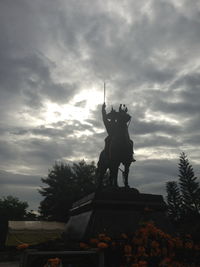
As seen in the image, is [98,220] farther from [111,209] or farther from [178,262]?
[178,262]

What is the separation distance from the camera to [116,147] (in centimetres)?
614

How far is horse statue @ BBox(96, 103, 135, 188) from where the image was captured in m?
6.16

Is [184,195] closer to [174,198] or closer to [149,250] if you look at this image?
[174,198]

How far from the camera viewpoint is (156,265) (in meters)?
3.88

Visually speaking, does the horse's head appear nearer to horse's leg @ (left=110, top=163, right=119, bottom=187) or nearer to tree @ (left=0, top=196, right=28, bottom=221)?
horse's leg @ (left=110, top=163, right=119, bottom=187)

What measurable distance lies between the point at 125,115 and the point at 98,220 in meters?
2.96

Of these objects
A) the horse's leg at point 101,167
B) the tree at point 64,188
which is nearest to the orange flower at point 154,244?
the horse's leg at point 101,167

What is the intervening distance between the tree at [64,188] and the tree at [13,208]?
183 inches

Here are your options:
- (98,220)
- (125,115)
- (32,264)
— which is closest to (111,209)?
(98,220)

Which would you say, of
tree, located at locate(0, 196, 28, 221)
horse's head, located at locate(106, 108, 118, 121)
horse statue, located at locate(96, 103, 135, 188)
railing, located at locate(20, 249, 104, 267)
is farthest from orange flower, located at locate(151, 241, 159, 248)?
tree, located at locate(0, 196, 28, 221)

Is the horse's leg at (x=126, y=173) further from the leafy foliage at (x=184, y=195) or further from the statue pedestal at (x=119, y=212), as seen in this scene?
the leafy foliage at (x=184, y=195)

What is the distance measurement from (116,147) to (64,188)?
22577mm

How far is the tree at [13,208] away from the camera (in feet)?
101

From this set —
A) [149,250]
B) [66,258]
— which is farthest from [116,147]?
[66,258]
